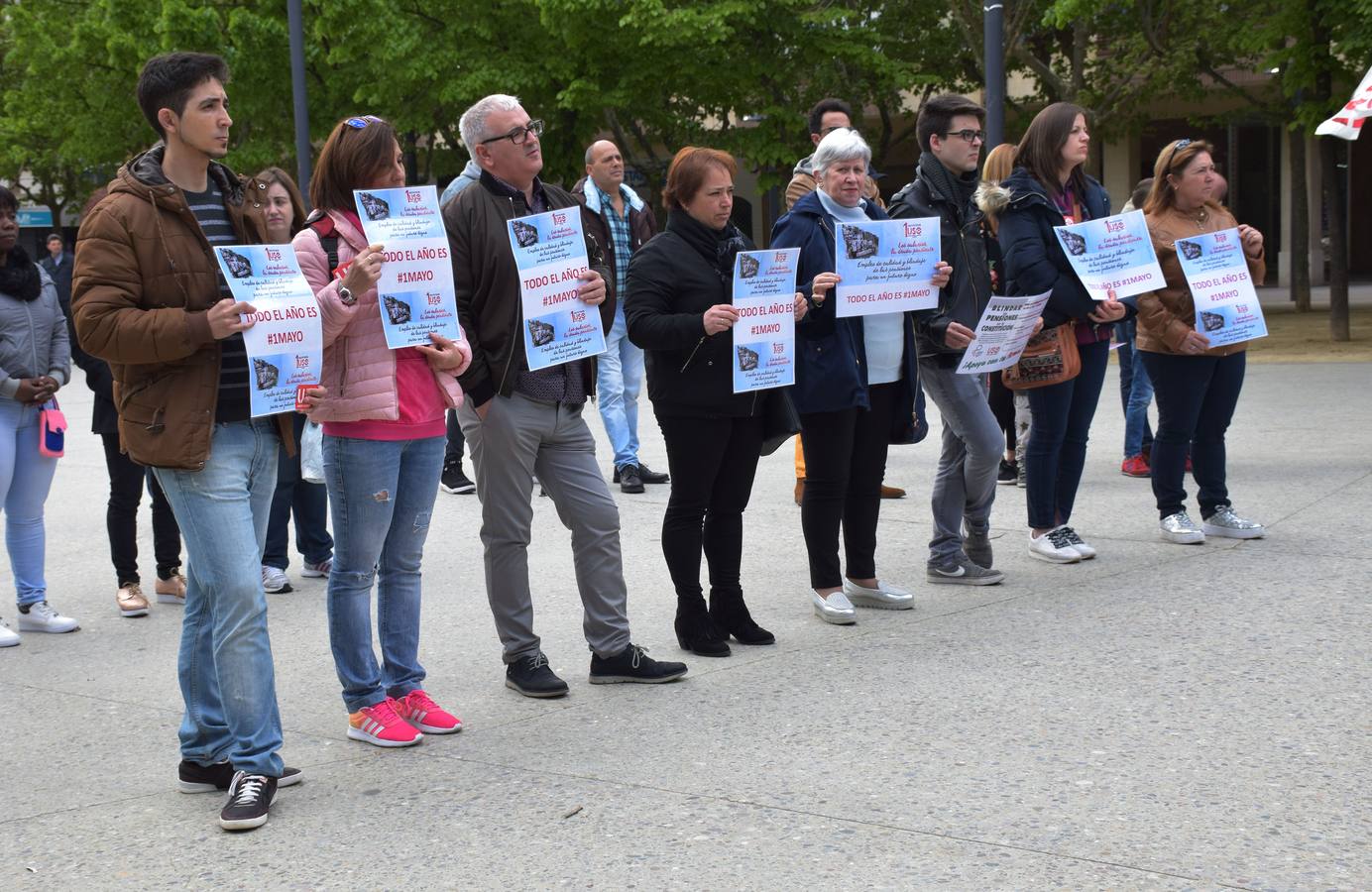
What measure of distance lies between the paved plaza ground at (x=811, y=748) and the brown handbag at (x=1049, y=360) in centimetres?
89

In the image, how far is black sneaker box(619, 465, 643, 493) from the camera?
970 cm

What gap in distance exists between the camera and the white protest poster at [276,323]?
408 cm

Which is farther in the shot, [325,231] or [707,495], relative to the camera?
[707,495]

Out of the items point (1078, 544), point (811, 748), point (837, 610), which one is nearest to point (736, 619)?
point (837, 610)

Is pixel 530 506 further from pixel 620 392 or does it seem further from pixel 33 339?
pixel 620 392

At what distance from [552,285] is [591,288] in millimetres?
149

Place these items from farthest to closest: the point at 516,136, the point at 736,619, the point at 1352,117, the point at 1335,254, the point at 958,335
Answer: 1. the point at 1335,254
2. the point at 1352,117
3. the point at 958,335
4. the point at 736,619
5. the point at 516,136

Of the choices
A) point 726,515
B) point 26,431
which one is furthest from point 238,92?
point 726,515

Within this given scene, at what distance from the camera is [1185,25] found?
2106 centimetres

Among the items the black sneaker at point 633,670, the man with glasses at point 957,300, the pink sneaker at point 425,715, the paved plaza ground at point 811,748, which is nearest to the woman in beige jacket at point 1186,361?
the paved plaza ground at point 811,748

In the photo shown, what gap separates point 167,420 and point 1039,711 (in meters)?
2.78

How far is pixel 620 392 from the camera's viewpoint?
10.1 meters

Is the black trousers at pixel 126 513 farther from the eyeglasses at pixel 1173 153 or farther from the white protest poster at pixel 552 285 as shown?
the eyeglasses at pixel 1173 153

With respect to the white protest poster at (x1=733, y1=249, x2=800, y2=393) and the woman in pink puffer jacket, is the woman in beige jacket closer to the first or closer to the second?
the white protest poster at (x1=733, y1=249, x2=800, y2=393)
